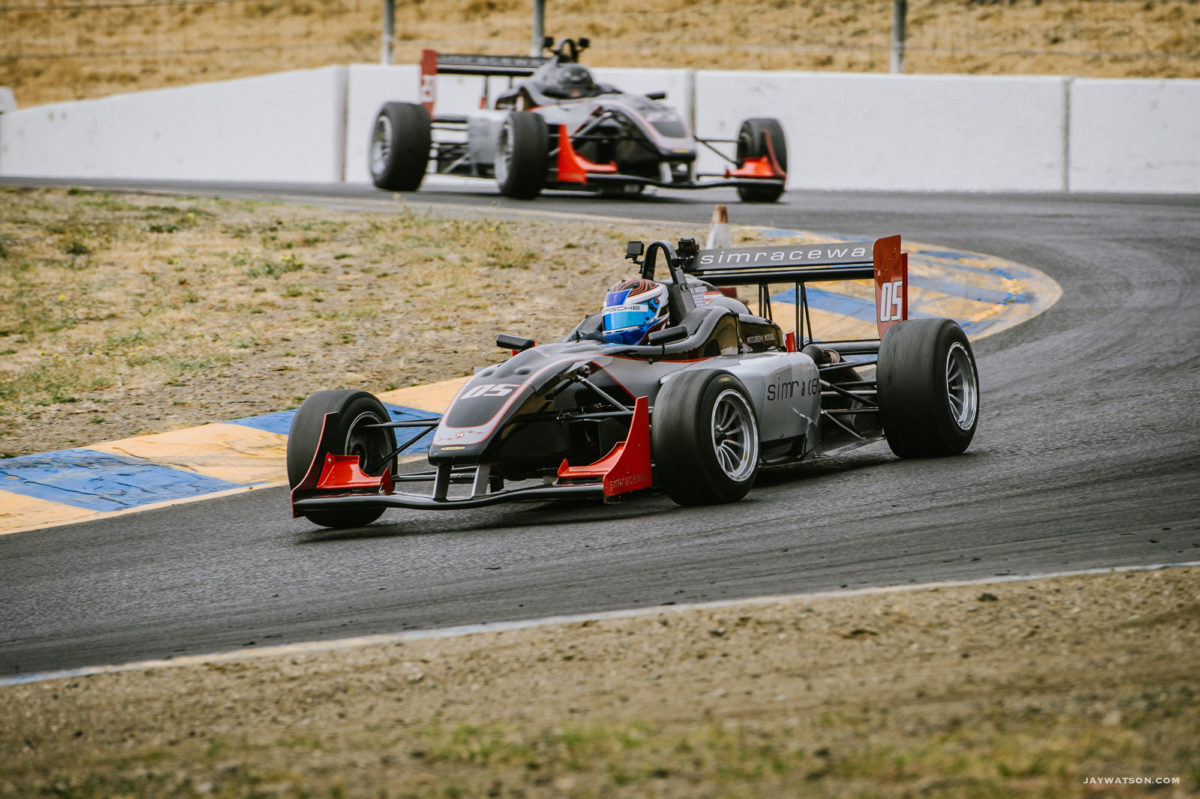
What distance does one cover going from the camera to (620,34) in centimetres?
3603

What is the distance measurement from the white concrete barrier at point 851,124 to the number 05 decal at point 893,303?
9.93m

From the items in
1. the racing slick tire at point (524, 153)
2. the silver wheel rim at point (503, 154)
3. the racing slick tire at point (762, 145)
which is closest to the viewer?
the racing slick tire at point (524, 153)

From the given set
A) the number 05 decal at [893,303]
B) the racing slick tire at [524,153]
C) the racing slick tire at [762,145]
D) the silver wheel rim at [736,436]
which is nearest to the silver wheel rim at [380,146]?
the racing slick tire at [524,153]

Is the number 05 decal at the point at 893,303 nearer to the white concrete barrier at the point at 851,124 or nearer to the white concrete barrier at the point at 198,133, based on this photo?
the white concrete barrier at the point at 851,124

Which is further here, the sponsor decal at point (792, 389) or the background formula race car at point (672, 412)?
the sponsor decal at point (792, 389)

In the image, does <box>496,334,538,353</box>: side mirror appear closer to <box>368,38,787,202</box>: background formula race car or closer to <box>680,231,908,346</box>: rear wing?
<box>680,231,908,346</box>: rear wing

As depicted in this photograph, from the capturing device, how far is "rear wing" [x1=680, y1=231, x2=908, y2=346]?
345 inches

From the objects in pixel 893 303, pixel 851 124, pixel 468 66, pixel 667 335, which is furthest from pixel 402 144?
pixel 667 335

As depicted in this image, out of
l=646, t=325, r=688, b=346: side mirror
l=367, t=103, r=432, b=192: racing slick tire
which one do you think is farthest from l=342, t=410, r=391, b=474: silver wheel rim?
l=367, t=103, r=432, b=192: racing slick tire

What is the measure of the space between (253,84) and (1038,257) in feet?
43.0

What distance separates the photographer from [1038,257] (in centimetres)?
1405

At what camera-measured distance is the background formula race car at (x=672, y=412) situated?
22.4 ft

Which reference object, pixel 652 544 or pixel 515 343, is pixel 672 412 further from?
pixel 515 343

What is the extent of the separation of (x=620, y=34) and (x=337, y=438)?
3016 cm
